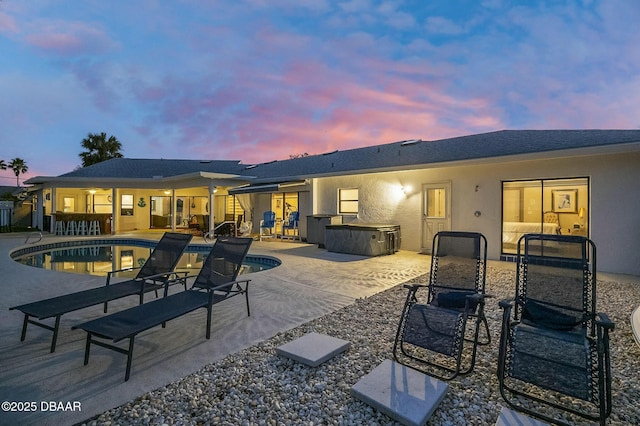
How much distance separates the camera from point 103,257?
464 inches

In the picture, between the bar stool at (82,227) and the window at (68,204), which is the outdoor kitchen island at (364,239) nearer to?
the bar stool at (82,227)

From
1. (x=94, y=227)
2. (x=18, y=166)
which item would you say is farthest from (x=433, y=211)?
(x=18, y=166)

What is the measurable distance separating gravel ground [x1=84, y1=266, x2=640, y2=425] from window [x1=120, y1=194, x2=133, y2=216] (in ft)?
73.0

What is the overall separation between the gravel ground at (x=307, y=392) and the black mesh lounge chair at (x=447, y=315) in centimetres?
18

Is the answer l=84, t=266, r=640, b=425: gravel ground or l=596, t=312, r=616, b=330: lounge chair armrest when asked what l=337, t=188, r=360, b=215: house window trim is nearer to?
l=84, t=266, r=640, b=425: gravel ground

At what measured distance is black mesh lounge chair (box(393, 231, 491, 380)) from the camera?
2922mm

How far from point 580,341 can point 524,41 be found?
1210 centimetres

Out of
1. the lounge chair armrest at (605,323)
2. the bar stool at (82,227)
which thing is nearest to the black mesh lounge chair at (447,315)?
the lounge chair armrest at (605,323)

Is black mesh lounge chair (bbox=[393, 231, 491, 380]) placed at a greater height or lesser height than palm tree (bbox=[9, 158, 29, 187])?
lesser

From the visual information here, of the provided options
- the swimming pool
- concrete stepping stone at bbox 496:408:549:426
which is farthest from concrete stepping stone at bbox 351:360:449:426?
the swimming pool

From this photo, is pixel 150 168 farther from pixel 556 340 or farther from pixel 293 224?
pixel 556 340

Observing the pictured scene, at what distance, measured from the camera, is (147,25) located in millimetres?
10875

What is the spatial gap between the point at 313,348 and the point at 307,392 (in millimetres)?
695

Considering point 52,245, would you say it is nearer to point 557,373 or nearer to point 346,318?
point 346,318
